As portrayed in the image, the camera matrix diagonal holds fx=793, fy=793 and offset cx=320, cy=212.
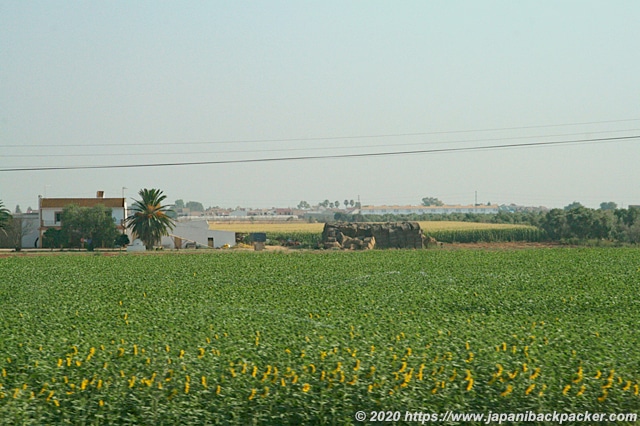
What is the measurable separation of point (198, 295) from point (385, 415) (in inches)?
623

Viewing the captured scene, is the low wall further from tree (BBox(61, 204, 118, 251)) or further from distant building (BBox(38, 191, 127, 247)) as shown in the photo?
distant building (BBox(38, 191, 127, 247))

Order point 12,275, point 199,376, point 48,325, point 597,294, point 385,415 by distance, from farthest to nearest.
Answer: point 12,275 < point 597,294 < point 48,325 < point 199,376 < point 385,415

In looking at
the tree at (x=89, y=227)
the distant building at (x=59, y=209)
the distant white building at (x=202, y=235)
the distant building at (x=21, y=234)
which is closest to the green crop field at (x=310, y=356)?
the tree at (x=89, y=227)

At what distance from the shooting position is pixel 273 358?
1288 centimetres

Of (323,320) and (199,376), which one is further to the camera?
(323,320)

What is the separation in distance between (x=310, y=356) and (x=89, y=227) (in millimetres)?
65419

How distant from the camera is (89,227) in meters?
74.5

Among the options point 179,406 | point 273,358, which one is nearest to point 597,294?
point 273,358

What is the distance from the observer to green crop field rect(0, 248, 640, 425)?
11.3 meters

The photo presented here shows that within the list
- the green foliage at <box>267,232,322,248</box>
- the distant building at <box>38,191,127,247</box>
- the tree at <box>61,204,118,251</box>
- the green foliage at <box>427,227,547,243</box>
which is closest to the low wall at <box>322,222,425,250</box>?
the green foliage at <box>267,232,322,248</box>

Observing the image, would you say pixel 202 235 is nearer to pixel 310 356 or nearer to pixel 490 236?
pixel 490 236

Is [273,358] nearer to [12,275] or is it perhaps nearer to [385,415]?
[385,415]

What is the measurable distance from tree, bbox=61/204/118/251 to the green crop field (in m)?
50.8

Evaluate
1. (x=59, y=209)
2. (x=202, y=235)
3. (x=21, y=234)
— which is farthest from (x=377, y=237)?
(x=21, y=234)
